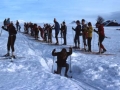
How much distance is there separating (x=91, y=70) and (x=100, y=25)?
212 inches

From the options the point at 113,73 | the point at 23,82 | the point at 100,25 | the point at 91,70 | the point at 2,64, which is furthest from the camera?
Answer: the point at 100,25

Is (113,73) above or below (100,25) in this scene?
below

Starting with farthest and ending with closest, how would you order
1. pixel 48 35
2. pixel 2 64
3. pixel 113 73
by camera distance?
pixel 48 35 → pixel 2 64 → pixel 113 73

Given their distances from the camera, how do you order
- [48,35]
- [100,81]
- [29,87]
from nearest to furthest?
[29,87] → [100,81] → [48,35]

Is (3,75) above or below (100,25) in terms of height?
below

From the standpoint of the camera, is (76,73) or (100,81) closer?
(100,81)

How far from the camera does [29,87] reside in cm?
866

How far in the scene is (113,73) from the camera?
10625mm

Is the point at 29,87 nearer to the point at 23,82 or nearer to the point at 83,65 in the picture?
the point at 23,82

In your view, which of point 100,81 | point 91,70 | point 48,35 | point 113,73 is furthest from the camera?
point 48,35

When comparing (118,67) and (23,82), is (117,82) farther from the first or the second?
(23,82)

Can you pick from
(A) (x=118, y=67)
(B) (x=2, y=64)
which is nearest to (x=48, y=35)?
(B) (x=2, y=64)

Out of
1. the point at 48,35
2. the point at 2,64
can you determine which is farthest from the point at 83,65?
the point at 48,35

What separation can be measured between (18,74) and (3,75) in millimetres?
553
